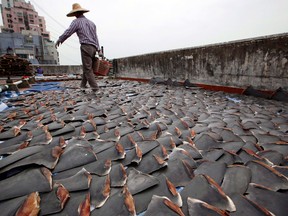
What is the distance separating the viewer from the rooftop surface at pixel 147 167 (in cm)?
88

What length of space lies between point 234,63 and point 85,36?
11.6 ft

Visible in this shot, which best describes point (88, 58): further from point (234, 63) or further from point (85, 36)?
point (234, 63)

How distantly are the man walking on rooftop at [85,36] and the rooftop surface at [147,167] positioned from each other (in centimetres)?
294

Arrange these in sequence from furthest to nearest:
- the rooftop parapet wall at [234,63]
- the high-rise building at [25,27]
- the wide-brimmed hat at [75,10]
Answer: the high-rise building at [25,27], the wide-brimmed hat at [75,10], the rooftop parapet wall at [234,63]

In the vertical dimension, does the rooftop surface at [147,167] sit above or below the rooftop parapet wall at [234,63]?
below

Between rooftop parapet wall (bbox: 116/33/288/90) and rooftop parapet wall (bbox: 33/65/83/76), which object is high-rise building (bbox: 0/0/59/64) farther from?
rooftop parapet wall (bbox: 116/33/288/90)

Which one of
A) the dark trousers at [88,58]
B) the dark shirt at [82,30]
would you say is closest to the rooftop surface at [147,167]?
the dark trousers at [88,58]

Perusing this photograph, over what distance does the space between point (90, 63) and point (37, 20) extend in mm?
66317


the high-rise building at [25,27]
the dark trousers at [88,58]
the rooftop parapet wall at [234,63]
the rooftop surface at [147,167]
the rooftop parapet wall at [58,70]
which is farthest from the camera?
the high-rise building at [25,27]

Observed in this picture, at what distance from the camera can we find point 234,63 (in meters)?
3.76

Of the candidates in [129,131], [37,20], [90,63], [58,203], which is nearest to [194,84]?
[90,63]

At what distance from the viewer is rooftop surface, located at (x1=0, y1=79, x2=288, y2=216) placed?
88cm

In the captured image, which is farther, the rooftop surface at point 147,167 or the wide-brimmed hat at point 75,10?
the wide-brimmed hat at point 75,10

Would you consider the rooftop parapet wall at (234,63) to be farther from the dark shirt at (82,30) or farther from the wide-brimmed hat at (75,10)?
the wide-brimmed hat at (75,10)
